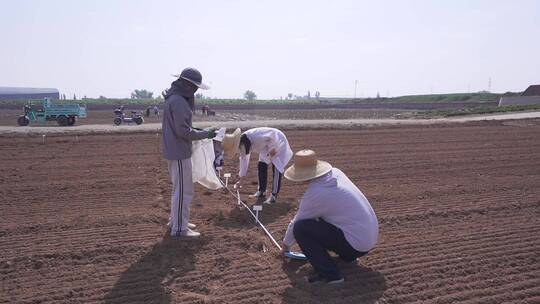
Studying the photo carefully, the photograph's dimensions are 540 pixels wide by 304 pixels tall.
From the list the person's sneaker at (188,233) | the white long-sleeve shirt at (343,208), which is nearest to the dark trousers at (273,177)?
the person's sneaker at (188,233)

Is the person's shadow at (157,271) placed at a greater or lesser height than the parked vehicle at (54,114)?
lesser

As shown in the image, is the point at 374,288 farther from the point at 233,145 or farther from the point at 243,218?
the point at 233,145

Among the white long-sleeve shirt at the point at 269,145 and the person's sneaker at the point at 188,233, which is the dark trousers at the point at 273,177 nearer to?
the white long-sleeve shirt at the point at 269,145

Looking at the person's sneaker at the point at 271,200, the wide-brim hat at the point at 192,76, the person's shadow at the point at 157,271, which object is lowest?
the person's shadow at the point at 157,271

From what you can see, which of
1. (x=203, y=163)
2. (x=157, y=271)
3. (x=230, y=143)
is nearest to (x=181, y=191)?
(x=203, y=163)

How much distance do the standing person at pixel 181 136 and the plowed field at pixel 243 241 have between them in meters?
0.34

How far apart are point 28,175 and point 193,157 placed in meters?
5.02

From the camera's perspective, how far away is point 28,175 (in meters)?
8.80

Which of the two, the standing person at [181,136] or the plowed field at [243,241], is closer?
the plowed field at [243,241]

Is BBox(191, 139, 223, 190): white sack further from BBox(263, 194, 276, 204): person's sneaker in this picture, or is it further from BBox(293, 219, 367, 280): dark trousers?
BBox(293, 219, 367, 280): dark trousers

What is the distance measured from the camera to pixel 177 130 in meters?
4.82

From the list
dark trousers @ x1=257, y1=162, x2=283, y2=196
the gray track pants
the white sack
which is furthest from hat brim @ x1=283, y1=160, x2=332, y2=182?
dark trousers @ x1=257, y1=162, x2=283, y2=196

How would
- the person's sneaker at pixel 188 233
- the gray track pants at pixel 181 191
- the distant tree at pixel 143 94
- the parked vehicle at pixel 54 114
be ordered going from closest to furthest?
1. the gray track pants at pixel 181 191
2. the person's sneaker at pixel 188 233
3. the parked vehicle at pixel 54 114
4. the distant tree at pixel 143 94

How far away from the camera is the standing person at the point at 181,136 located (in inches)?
189
